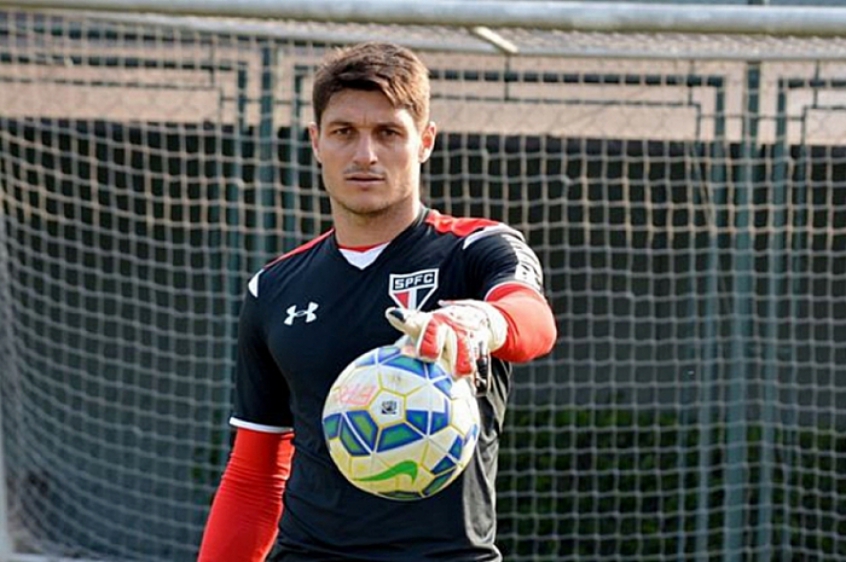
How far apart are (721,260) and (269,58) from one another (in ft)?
7.46

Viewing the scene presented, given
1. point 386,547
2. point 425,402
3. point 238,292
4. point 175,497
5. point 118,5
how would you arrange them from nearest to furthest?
point 425,402
point 386,547
point 118,5
point 238,292
point 175,497

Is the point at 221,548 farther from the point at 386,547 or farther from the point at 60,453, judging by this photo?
the point at 60,453

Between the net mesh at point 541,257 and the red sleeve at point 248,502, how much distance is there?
293 cm

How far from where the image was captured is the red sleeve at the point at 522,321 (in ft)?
7.54

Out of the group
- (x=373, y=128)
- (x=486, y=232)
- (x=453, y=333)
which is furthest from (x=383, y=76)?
(x=453, y=333)

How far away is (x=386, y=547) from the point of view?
2.52 m

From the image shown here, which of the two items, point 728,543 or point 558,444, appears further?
point 558,444

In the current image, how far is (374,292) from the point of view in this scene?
8.61 ft

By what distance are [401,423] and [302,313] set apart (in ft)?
1.78

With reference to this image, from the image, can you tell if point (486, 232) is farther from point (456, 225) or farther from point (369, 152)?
point (369, 152)

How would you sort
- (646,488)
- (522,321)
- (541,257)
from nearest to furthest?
(522,321)
(646,488)
(541,257)

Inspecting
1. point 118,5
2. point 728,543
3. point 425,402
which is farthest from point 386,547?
point 728,543

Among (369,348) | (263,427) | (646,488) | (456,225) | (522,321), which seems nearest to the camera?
(522,321)

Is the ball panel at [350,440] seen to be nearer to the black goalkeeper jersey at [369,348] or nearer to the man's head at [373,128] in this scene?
the black goalkeeper jersey at [369,348]
